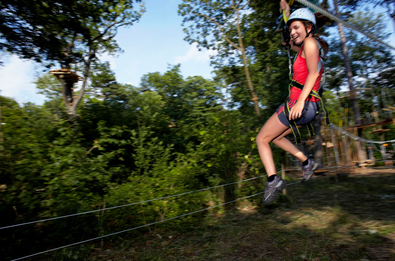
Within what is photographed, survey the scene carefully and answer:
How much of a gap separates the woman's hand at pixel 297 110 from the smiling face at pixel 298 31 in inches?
22.4

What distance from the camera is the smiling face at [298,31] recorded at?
226cm

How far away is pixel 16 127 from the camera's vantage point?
17.3 feet

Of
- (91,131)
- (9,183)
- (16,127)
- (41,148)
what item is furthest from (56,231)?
(91,131)

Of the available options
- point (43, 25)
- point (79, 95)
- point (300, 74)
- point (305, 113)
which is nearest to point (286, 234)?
point (305, 113)

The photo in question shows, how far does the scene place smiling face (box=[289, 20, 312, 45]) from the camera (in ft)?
7.41

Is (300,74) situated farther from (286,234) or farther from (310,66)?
(286,234)

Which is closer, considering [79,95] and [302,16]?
[302,16]

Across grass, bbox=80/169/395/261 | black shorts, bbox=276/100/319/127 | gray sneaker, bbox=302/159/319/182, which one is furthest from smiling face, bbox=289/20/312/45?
grass, bbox=80/169/395/261

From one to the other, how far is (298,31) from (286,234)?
364cm

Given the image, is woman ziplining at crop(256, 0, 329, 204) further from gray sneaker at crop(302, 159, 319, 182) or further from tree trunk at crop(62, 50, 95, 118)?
tree trunk at crop(62, 50, 95, 118)

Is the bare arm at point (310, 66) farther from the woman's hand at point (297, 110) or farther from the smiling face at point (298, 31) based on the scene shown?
the smiling face at point (298, 31)

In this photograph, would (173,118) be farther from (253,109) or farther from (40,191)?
(40,191)

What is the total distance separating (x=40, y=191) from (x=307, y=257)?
465cm

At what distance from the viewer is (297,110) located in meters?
2.14
